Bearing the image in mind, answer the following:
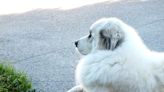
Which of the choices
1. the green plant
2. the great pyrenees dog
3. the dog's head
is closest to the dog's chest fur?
the great pyrenees dog

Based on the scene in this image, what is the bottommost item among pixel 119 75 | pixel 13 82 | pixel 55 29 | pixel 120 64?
pixel 13 82

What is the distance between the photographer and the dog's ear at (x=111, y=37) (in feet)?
14.2

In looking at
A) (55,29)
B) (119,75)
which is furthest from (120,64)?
(55,29)

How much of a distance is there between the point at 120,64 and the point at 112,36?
13.0 inches

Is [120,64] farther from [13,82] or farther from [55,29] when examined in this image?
[55,29]

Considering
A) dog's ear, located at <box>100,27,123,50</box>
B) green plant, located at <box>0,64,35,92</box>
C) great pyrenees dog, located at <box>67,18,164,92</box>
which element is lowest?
green plant, located at <box>0,64,35,92</box>

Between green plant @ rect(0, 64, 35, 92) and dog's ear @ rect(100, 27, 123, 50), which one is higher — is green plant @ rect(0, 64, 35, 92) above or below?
below

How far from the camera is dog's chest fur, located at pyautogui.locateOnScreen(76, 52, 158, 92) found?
4383 mm

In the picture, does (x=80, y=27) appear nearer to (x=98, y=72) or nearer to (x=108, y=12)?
(x=108, y=12)

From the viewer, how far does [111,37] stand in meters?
4.33

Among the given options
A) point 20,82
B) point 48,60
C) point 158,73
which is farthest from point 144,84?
point 48,60

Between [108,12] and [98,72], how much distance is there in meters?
7.73

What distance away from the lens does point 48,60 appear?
26.1ft

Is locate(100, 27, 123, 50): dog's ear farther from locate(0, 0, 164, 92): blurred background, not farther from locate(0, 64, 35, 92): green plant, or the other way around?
locate(0, 0, 164, 92): blurred background
